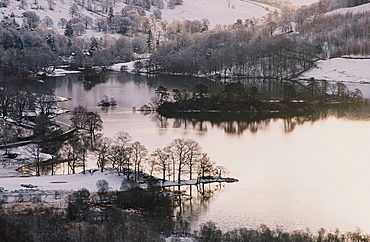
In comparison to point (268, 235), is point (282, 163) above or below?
above

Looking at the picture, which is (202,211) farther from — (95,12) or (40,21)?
(95,12)

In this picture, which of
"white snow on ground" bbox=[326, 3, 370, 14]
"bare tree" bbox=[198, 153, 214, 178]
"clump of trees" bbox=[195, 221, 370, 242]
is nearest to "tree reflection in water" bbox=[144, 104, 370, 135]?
"bare tree" bbox=[198, 153, 214, 178]

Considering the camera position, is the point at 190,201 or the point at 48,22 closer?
the point at 190,201

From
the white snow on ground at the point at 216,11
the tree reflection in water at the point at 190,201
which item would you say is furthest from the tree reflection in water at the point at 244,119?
the white snow on ground at the point at 216,11

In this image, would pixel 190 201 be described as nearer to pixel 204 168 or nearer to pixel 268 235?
pixel 204 168

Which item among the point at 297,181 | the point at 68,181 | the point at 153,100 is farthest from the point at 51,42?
the point at 297,181

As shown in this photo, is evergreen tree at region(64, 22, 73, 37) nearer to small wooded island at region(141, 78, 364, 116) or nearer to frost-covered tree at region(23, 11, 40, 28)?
frost-covered tree at region(23, 11, 40, 28)

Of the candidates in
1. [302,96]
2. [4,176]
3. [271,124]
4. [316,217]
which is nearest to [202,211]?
[316,217]
